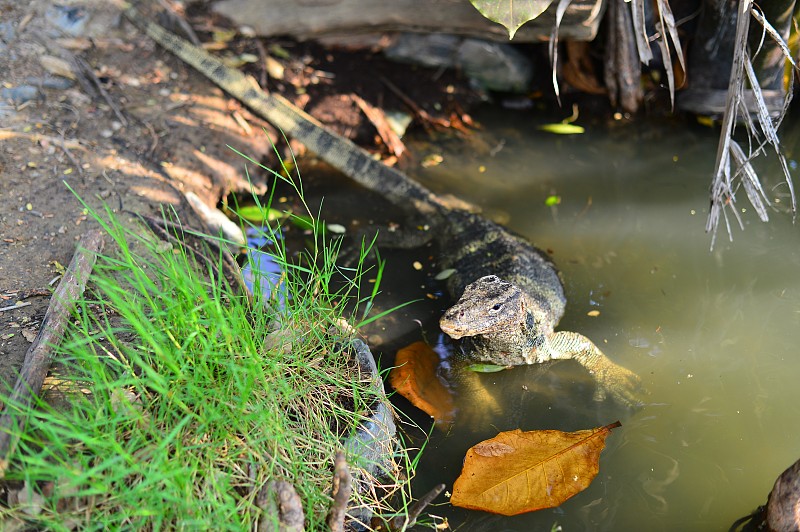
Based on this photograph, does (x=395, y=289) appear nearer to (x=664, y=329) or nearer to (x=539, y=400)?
(x=539, y=400)

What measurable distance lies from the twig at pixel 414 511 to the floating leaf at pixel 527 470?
0.82ft

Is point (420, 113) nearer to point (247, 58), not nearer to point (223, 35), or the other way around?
point (247, 58)

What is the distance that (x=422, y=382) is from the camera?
3.80 meters

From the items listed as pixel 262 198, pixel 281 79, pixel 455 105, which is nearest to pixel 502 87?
pixel 455 105

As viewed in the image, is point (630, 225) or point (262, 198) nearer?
point (630, 225)

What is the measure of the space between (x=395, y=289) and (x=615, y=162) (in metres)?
2.28

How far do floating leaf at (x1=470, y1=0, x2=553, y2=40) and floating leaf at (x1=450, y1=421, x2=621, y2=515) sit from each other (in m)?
2.10

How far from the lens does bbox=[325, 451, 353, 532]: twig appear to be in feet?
7.72

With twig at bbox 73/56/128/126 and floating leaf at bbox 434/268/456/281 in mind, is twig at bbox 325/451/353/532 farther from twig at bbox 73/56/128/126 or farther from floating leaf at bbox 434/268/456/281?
twig at bbox 73/56/128/126

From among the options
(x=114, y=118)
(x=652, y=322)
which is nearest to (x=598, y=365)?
(x=652, y=322)

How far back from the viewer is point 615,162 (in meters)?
Answer: 5.52

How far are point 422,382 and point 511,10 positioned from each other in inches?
81.3

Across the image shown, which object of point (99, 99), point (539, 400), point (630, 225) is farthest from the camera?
point (99, 99)

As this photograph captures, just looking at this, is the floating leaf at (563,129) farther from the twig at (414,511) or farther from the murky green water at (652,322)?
the twig at (414,511)
